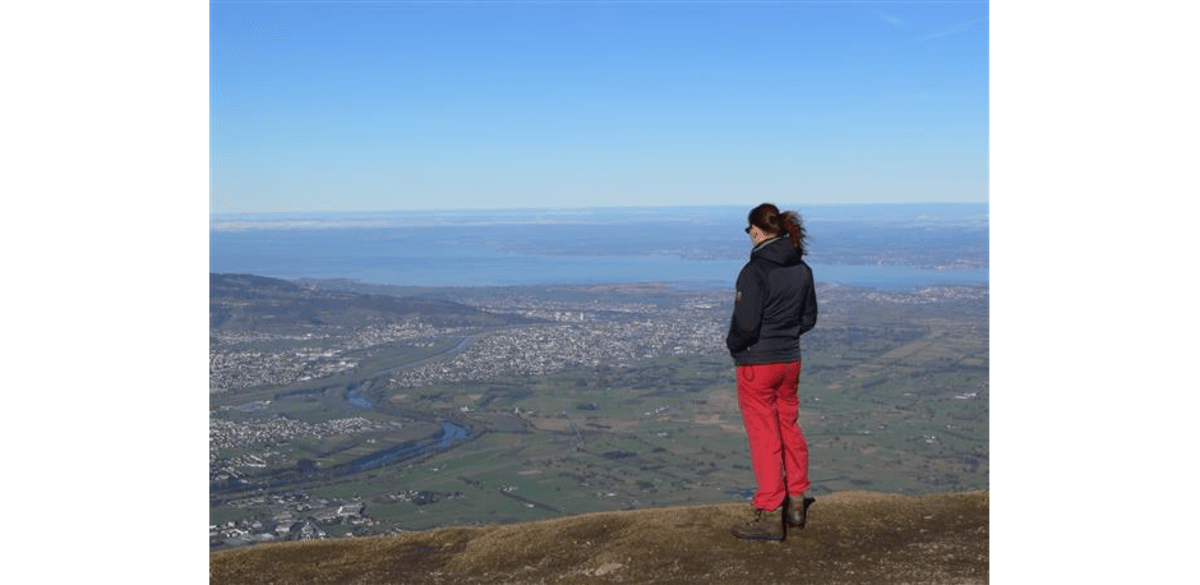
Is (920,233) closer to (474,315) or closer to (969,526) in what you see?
(474,315)

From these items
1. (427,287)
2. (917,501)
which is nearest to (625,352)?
(427,287)

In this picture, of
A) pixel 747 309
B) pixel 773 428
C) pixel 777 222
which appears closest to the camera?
pixel 747 309

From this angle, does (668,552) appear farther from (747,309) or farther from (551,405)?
(551,405)

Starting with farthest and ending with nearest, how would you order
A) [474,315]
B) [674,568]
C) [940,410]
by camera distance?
[474,315] < [940,410] < [674,568]

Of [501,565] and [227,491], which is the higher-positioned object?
[501,565]

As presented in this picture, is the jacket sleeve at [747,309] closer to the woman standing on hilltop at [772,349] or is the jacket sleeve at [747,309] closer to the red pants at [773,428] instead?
the woman standing on hilltop at [772,349]

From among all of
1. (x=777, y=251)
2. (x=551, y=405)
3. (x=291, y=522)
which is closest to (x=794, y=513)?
(x=777, y=251)
